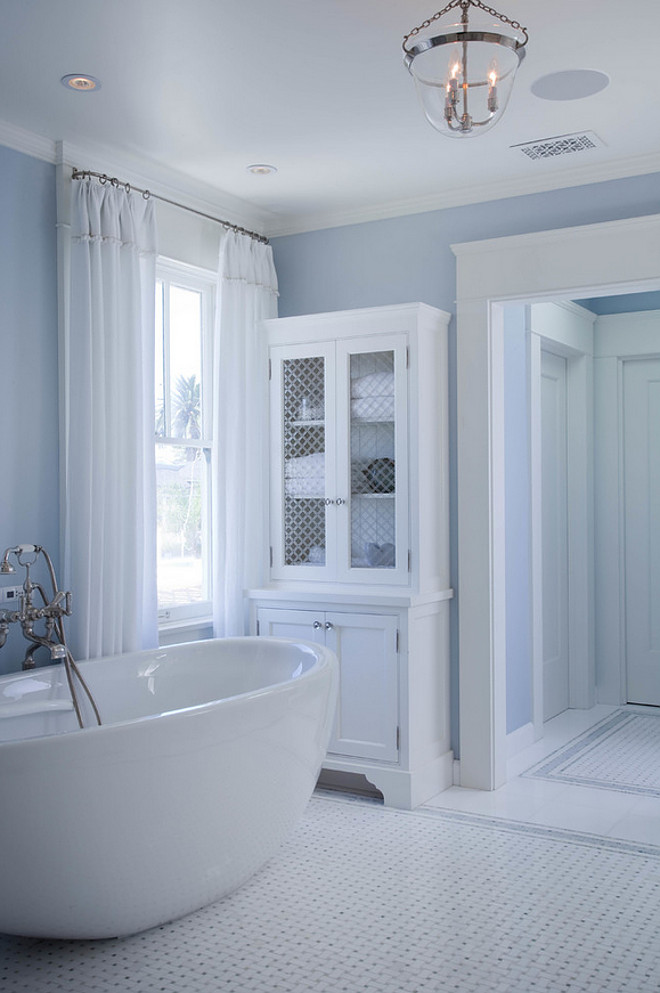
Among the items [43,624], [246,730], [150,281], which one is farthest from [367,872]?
[150,281]

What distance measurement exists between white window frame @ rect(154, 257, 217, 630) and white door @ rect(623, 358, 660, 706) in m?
2.75

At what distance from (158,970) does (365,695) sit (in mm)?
1652

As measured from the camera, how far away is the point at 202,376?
4.38 metres

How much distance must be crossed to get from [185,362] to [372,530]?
1138 mm

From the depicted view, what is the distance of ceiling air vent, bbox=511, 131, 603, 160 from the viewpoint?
356 cm

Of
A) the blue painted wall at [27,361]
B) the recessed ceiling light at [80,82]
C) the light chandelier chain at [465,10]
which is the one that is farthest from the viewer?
the blue painted wall at [27,361]

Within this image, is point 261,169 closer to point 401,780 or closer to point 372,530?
point 372,530

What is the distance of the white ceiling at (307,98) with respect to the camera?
2.64 meters

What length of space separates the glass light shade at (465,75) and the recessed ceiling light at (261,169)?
1.59 metres

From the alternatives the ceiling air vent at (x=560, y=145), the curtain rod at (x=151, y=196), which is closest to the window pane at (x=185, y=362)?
the curtain rod at (x=151, y=196)

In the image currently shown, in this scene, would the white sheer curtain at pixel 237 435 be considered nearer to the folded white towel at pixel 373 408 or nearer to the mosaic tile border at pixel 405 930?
the folded white towel at pixel 373 408

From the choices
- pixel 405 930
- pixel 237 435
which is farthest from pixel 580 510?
pixel 405 930

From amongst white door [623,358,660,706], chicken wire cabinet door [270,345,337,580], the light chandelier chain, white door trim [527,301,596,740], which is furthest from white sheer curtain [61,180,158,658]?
white door [623,358,660,706]

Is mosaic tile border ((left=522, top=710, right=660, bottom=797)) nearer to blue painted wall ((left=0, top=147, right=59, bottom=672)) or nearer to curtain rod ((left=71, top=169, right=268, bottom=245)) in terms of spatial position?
blue painted wall ((left=0, top=147, right=59, bottom=672))
